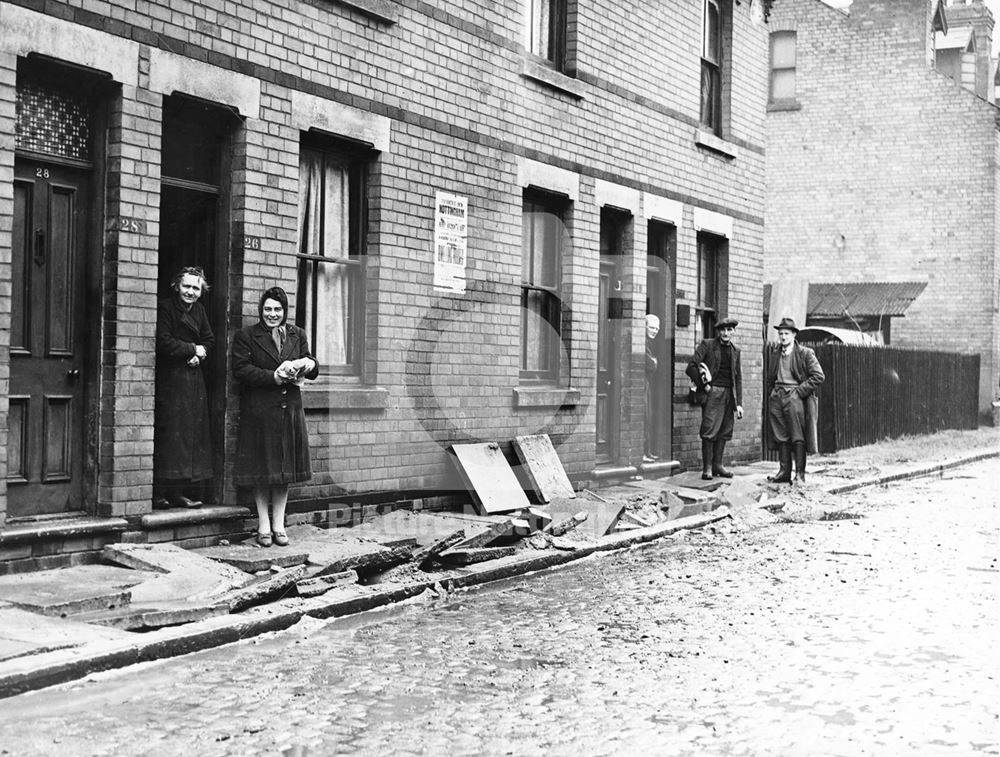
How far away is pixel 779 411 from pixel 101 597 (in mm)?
10958

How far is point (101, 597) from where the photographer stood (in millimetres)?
6980

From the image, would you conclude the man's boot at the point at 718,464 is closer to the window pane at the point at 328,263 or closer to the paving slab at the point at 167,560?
the window pane at the point at 328,263

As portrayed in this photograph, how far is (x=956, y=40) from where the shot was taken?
3488 centimetres

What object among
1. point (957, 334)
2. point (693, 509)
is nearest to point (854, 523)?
point (693, 509)

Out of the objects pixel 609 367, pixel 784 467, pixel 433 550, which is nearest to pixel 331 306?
pixel 433 550

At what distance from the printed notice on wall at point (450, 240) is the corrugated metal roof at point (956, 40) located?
27199 millimetres

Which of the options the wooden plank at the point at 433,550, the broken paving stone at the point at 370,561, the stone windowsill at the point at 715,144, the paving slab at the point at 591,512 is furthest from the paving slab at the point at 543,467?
the stone windowsill at the point at 715,144

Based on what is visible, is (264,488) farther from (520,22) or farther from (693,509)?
(520,22)

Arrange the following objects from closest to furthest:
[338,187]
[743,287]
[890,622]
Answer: [890,622] → [338,187] → [743,287]

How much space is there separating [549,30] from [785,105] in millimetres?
20213

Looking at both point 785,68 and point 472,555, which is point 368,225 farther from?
point 785,68

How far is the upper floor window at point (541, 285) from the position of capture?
13188 millimetres

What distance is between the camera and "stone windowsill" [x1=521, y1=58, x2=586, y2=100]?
12.7 meters

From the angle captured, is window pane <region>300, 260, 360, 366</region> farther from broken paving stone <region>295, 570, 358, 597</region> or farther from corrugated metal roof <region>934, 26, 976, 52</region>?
corrugated metal roof <region>934, 26, 976, 52</region>
